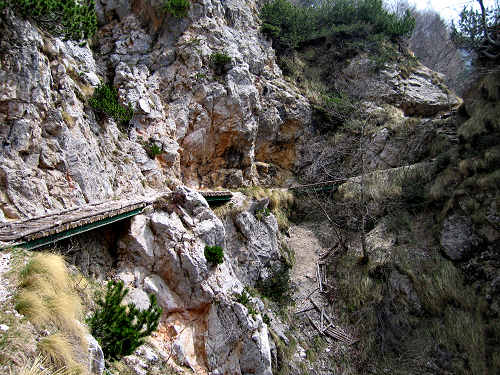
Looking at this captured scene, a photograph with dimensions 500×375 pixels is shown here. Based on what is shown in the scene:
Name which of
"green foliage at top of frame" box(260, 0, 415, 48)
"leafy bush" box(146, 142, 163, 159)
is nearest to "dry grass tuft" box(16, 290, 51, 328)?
"leafy bush" box(146, 142, 163, 159)

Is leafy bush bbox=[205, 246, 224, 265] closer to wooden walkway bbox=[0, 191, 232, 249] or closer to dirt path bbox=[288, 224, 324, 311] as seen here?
wooden walkway bbox=[0, 191, 232, 249]

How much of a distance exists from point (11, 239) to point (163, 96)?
41.1ft

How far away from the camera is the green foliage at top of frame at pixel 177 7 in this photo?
654 inches

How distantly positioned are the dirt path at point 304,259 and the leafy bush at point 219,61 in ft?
35.8

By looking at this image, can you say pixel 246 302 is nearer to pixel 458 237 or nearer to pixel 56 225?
pixel 56 225

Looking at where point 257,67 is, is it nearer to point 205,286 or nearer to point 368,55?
point 368,55

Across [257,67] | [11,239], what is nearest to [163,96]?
[257,67]

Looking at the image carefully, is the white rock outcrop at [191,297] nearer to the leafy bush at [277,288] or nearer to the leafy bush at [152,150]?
the leafy bush at [277,288]

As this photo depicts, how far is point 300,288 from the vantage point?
13.2m

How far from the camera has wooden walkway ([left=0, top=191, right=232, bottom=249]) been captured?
525 centimetres

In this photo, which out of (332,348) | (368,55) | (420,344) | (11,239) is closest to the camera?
(11,239)

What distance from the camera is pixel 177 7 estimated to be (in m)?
16.8

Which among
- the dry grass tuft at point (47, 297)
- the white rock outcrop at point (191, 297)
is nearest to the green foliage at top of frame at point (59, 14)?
the white rock outcrop at point (191, 297)

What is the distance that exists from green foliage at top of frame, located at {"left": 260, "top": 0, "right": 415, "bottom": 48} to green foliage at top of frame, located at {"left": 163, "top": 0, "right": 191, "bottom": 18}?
8526mm
